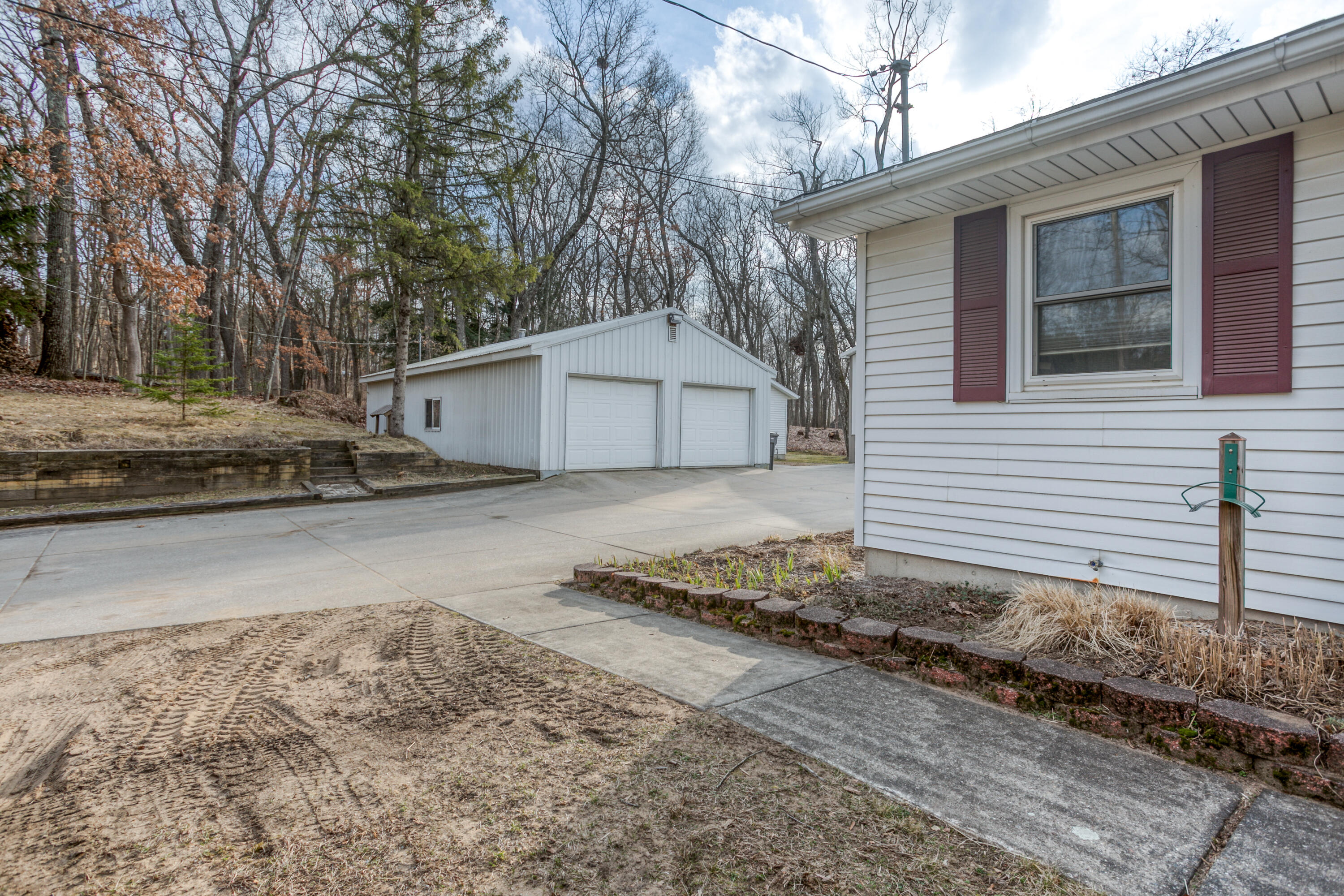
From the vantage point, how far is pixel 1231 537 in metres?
2.73

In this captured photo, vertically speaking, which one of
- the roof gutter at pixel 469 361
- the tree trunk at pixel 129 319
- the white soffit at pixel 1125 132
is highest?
the tree trunk at pixel 129 319

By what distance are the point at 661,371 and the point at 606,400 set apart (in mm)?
1500

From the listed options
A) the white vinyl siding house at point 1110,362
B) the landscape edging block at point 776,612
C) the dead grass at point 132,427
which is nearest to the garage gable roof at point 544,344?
the dead grass at point 132,427

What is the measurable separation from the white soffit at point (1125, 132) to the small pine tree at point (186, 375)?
10955 mm

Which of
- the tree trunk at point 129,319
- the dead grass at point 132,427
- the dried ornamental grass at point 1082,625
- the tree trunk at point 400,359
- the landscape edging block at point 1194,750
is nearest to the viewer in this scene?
the landscape edging block at point 1194,750

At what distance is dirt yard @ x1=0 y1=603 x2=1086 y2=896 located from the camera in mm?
1581

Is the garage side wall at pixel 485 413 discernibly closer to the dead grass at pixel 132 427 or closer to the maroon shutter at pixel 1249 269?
the dead grass at pixel 132 427

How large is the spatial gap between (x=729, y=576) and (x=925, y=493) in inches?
59.5

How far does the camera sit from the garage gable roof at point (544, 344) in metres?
12.6

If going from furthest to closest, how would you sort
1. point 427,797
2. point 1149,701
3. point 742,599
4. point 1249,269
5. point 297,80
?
point 297,80 → point 742,599 → point 1249,269 → point 1149,701 → point 427,797

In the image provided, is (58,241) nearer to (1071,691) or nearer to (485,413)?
(485,413)

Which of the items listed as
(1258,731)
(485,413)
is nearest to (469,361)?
(485,413)

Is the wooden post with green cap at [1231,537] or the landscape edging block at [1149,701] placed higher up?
the wooden post with green cap at [1231,537]

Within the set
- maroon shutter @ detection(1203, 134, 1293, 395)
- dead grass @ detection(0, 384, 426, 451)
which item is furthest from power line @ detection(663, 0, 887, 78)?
dead grass @ detection(0, 384, 426, 451)
